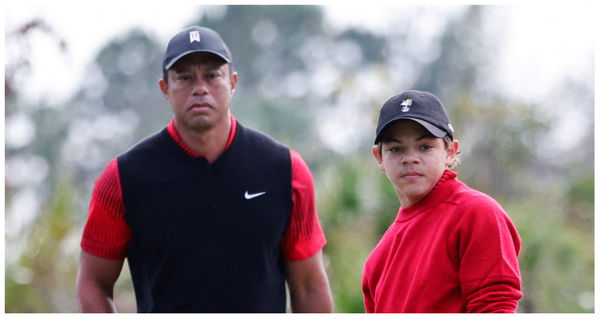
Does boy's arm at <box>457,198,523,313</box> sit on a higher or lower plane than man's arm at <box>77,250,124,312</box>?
lower

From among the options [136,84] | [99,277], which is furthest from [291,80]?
[99,277]

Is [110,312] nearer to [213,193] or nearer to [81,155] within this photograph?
[213,193]

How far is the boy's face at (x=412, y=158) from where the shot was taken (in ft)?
10.1

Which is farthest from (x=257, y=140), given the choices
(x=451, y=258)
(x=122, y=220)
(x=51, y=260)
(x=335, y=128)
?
(x=335, y=128)

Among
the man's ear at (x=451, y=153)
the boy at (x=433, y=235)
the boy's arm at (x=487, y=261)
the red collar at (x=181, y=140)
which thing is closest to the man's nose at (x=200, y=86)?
Answer: the red collar at (x=181, y=140)

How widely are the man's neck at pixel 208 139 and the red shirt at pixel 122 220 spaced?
29mm

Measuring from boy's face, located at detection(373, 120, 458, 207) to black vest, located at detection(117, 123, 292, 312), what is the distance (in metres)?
1.25

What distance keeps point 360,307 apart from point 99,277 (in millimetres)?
3747

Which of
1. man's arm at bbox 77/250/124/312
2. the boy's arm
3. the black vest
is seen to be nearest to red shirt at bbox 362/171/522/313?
the boy's arm

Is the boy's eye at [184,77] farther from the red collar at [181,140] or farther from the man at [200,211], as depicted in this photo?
the red collar at [181,140]

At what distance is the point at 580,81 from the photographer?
22.1 m

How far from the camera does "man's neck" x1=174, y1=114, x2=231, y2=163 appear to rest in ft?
14.1

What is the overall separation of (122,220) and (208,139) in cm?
59

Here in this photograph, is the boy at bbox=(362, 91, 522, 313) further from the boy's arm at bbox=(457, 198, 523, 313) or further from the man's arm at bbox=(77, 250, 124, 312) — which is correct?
the man's arm at bbox=(77, 250, 124, 312)
